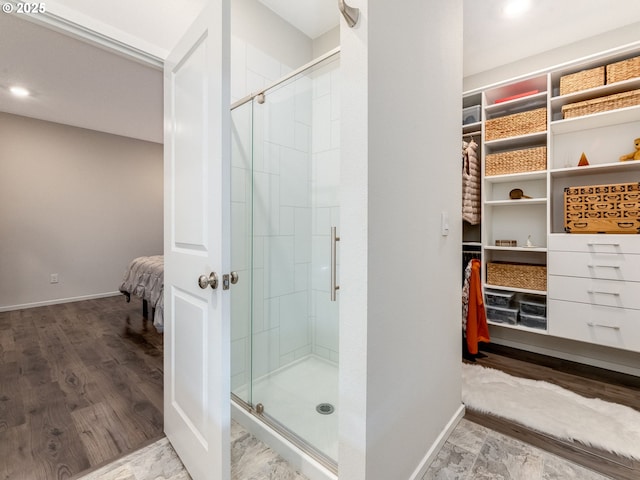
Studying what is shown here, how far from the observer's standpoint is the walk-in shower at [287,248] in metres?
1.83

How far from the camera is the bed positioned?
293cm

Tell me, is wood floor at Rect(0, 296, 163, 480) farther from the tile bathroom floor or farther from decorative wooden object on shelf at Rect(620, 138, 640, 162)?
decorative wooden object on shelf at Rect(620, 138, 640, 162)

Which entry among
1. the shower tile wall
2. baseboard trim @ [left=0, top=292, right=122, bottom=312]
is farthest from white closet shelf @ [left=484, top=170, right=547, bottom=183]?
baseboard trim @ [left=0, top=292, right=122, bottom=312]

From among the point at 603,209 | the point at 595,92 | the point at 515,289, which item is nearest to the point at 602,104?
the point at 595,92

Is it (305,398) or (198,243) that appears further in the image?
(305,398)

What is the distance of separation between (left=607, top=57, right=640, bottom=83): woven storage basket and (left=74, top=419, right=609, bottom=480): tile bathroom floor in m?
2.45

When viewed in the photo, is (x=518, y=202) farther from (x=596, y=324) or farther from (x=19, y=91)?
(x=19, y=91)

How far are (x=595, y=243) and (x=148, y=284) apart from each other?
4.07m

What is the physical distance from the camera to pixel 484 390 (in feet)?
6.55

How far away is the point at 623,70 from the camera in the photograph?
208 cm

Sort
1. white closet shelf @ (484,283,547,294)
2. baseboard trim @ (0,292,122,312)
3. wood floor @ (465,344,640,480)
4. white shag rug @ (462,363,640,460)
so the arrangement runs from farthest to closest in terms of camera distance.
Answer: baseboard trim @ (0,292,122,312) → white closet shelf @ (484,283,547,294) → white shag rug @ (462,363,640,460) → wood floor @ (465,344,640,480)

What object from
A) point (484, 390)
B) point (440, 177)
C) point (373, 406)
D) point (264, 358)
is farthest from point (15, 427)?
point (484, 390)

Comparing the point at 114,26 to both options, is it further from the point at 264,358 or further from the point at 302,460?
the point at 302,460

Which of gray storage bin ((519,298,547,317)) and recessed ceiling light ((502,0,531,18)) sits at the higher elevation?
recessed ceiling light ((502,0,531,18))
